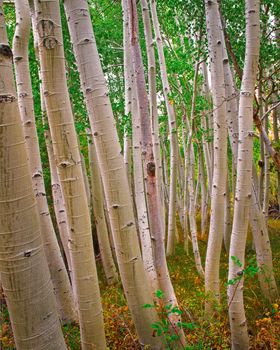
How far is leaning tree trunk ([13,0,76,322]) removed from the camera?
391 centimetres

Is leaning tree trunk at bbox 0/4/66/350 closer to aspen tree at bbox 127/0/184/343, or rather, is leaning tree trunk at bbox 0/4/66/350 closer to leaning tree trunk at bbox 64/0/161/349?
leaning tree trunk at bbox 64/0/161/349

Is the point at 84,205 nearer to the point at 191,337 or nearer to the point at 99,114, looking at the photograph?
the point at 99,114

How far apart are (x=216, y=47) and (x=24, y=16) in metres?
2.18

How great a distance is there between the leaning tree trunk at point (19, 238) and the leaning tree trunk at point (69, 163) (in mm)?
698

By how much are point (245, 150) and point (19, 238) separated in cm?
245

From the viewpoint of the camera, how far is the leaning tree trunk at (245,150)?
10.5 feet

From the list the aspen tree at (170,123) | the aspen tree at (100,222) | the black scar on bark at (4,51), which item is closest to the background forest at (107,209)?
the black scar on bark at (4,51)

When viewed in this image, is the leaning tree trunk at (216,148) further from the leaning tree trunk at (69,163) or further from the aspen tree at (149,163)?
the leaning tree trunk at (69,163)

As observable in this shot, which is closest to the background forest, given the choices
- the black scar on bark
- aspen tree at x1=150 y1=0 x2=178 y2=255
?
the black scar on bark

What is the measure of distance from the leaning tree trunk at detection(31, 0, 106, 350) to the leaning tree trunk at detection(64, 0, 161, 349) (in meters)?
0.24

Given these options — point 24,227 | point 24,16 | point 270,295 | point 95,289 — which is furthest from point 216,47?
point 270,295

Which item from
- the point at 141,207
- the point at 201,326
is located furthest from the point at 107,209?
the point at 141,207

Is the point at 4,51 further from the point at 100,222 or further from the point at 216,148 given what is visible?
the point at 100,222

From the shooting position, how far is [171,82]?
11.3 meters
